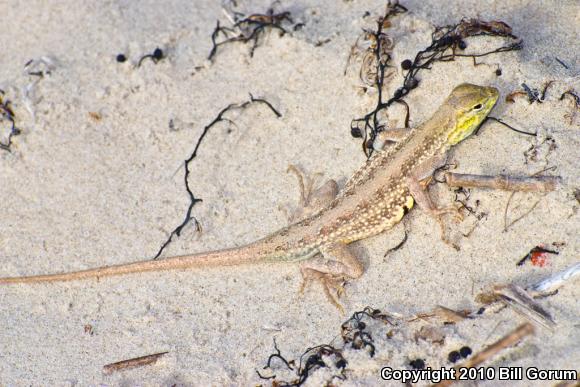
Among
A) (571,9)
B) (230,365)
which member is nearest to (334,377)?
(230,365)

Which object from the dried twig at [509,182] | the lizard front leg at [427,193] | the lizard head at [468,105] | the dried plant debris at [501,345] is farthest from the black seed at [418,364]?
the lizard head at [468,105]

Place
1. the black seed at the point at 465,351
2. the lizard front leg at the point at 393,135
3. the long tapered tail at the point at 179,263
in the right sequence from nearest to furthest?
the black seed at the point at 465,351
the long tapered tail at the point at 179,263
the lizard front leg at the point at 393,135

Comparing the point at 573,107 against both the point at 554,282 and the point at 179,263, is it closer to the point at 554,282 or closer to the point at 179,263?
the point at 554,282

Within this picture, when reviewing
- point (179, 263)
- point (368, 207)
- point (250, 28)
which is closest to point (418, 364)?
point (368, 207)

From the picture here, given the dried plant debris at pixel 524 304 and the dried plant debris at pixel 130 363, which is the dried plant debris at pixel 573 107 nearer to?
the dried plant debris at pixel 524 304

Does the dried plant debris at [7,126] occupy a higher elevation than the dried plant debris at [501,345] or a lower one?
higher

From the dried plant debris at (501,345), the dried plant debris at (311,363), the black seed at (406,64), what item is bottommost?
the dried plant debris at (501,345)
